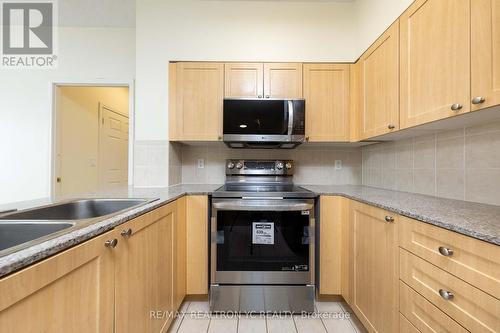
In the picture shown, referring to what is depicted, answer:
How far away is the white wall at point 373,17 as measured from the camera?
1553 mm

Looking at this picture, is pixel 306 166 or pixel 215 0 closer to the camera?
pixel 215 0

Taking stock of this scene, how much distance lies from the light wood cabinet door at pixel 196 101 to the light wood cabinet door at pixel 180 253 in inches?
24.7

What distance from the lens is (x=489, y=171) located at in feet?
4.04

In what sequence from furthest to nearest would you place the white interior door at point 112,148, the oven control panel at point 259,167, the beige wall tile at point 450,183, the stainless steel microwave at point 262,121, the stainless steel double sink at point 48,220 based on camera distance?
the white interior door at point 112,148
the oven control panel at point 259,167
the stainless steel microwave at point 262,121
the beige wall tile at point 450,183
the stainless steel double sink at point 48,220

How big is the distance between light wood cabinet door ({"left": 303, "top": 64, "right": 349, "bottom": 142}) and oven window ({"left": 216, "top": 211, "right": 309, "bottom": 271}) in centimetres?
80

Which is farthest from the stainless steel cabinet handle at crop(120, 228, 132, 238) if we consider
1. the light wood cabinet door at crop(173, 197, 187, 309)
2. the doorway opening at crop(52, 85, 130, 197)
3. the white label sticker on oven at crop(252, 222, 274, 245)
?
the doorway opening at crop(52, 85, 130, 197)

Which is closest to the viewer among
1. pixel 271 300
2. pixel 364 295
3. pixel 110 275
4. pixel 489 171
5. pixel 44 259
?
pixel 44 259

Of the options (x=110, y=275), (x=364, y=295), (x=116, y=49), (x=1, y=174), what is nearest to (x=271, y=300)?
(x=364, y=295)

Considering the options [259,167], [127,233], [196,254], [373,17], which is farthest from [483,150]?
[196,254]

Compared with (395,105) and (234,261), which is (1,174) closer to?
(234,261)

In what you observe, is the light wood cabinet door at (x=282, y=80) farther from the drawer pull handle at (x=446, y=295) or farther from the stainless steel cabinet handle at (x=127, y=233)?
the drawer pull handle at (x=446, y=295)

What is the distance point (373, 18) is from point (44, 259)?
2.33 m

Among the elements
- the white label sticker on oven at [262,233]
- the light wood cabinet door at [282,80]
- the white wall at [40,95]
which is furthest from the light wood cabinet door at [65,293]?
the white wall at [40,95]

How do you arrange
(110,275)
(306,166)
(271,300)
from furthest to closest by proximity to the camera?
(306,166), (271,300), (110,275)
